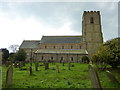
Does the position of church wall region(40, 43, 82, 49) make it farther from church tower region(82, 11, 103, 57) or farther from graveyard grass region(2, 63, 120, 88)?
graveyard grass region(2, 63, 120, 88)

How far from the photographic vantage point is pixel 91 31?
136ft

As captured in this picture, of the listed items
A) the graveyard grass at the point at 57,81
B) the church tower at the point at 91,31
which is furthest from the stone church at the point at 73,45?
the graveyard grass at the point at 57,81

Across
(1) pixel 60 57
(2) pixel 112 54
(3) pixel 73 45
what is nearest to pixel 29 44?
(1) pixel 60 57

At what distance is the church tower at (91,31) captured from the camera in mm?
40219

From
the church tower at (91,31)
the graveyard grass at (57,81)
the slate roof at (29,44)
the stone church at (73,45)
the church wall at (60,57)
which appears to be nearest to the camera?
the graveyard grass at (57,81)

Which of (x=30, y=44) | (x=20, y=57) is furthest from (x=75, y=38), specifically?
(x=20, y=57)

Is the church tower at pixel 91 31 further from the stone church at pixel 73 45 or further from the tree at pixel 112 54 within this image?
the tree at pixel 112 54

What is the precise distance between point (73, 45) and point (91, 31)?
8.17 m

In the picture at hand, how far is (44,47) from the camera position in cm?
4394

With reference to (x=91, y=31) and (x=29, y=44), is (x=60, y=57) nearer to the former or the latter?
(x=91, y=31)

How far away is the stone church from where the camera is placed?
125 feet

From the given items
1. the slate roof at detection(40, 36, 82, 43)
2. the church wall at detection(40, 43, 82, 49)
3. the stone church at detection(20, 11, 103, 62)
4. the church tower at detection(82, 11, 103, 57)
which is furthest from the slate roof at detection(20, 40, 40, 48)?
the church tower at detection(82, 11, 103, 57)

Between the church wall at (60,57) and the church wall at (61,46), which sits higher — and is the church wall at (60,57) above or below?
below

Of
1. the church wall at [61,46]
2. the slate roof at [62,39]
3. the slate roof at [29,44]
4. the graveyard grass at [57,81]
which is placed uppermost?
the slate roof at [62,39]
